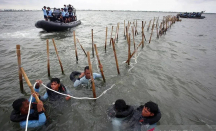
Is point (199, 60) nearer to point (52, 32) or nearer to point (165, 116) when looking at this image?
point (165, 116)

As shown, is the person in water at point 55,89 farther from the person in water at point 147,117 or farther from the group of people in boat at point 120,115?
the person in water at point 147,117

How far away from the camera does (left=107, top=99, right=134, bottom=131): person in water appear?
3658 millimetres

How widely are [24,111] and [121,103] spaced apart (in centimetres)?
272

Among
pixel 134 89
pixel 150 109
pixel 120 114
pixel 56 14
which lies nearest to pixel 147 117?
pixel 150 109

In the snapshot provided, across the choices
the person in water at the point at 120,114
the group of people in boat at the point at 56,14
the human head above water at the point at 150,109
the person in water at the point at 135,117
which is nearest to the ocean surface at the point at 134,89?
the person in water at the point at 120,114

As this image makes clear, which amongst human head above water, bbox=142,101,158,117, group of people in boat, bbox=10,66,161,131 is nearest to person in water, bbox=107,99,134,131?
group of people in boat, bbox=10,66,161,131

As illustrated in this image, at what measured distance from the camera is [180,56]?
34.0 ft

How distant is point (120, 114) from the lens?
12.1 feet

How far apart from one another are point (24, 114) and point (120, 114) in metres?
2.71

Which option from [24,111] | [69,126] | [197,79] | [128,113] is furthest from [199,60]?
[24,111]

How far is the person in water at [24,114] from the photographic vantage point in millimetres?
3359

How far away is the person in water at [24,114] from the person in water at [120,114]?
6.84 ft

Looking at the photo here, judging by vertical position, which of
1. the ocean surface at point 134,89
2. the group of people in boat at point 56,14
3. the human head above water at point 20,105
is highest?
the group of people in boat at point 56,14

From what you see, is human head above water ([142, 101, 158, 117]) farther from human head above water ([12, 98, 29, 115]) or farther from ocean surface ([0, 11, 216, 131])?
human head above water ([12, 98, 29, 115])
